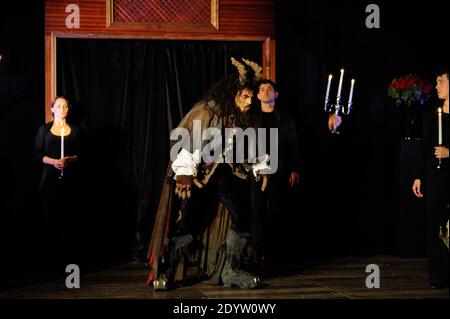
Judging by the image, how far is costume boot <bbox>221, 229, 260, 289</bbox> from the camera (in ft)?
19.1

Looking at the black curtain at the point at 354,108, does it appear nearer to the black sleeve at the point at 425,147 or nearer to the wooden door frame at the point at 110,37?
the wooden door frame at the point at 110,37

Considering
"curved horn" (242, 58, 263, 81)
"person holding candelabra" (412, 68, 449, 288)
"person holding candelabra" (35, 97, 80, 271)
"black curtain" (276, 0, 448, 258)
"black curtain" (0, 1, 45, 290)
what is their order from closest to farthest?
"person holding candelabra" (412, 68, 449, 288), "curved horn" (242, 58, 263, 81), "person holding candelabra" (35, 97, 80, 271), "black curtain" (0, 1, 45, 290), "black curtain" (276, 0, 448, 258)

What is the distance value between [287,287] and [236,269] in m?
0.41

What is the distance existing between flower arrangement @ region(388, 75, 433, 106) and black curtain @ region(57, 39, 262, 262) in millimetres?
1469

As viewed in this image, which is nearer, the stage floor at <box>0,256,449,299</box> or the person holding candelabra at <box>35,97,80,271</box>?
the stage floor at <box>0,256,449,299</box>

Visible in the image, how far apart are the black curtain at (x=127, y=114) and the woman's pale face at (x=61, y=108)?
0.53 m

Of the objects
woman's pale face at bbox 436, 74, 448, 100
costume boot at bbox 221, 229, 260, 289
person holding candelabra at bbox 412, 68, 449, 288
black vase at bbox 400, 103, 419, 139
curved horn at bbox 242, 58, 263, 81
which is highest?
curved horn at bbox 242, 58, 263, 81

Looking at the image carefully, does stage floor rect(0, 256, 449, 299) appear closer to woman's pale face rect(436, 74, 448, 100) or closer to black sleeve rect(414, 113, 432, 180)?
black sleeve rect(414, 113, 432, 180)

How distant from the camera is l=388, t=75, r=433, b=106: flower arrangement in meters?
7.20

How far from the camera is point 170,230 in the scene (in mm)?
5855

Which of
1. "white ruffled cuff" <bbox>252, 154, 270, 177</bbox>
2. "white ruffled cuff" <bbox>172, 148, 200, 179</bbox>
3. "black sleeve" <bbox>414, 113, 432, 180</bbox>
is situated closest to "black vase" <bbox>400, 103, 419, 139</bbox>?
"black sleeve" <bbox>414, 113, 432, 180</bbox>

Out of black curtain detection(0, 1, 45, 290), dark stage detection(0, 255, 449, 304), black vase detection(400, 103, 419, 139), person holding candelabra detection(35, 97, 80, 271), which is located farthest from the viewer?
black vase detection(400, 103, 419, 139)

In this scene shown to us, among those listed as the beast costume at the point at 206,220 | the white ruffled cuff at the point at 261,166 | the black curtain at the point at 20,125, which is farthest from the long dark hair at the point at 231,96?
the black curtain at the point at 20,125

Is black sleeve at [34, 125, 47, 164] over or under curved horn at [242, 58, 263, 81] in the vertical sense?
under
